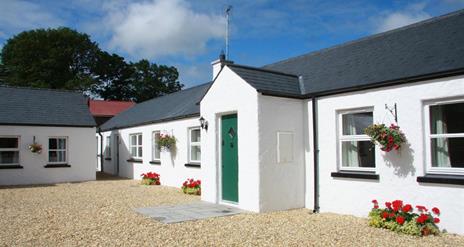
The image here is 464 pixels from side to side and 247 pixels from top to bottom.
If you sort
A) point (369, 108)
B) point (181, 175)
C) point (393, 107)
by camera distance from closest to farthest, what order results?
point (393, 107) < point (369, 108) < point (181, 175)

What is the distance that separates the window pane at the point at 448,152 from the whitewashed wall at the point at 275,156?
333 centimetres

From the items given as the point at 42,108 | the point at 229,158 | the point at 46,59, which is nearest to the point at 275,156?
the point at 229,158

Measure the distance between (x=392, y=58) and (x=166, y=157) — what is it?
10.5 meters

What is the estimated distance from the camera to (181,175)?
15828mm

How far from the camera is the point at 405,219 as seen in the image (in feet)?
24.9

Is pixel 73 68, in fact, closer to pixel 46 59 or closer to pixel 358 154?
pixel 46 59

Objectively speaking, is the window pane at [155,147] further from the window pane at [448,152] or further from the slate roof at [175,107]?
the window pane at [448,152]

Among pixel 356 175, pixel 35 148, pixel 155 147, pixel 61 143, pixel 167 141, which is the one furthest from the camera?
pixel 61 143

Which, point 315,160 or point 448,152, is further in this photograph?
point 315,160

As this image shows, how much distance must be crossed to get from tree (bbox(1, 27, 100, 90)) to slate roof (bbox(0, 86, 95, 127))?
92.9 feet

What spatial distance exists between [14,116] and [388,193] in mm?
16199

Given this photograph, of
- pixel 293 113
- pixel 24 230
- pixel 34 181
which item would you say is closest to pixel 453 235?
pixel 293 113

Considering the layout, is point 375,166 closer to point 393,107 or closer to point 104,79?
point 393,107

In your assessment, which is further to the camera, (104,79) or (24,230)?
(104,79)
